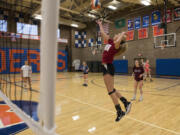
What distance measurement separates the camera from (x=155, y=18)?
36.6 ft

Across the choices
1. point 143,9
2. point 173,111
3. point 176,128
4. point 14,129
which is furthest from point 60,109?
point 143,9

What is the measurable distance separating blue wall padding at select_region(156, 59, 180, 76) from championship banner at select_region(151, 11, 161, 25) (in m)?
3.07

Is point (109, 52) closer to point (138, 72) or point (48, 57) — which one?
point (48, 57)

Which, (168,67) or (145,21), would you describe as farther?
(145,21)

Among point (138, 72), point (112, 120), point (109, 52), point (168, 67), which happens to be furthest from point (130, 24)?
point (109, 52)

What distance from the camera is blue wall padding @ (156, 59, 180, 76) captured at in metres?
10.2

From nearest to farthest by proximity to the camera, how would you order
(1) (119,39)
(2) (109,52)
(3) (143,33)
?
(1) (119,39), (2) (109,52), (3) (143,33)

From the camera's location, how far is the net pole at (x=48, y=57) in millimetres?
1048

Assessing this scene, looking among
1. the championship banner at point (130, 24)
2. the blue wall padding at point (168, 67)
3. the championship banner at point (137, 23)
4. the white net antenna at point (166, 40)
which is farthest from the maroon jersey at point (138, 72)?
the championship banner at point (130, 24)

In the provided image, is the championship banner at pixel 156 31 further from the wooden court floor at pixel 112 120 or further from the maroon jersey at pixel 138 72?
the wooden court floor at pixel 112 120

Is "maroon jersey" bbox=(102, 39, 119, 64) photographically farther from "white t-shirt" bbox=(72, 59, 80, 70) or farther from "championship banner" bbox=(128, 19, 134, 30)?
"white t-shirt" bbox=(72, 59, 80, 70)

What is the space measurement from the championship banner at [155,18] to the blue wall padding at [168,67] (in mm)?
3067

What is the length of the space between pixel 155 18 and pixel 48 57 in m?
12.2

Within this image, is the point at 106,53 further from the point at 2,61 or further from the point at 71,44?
the point at 71,44
